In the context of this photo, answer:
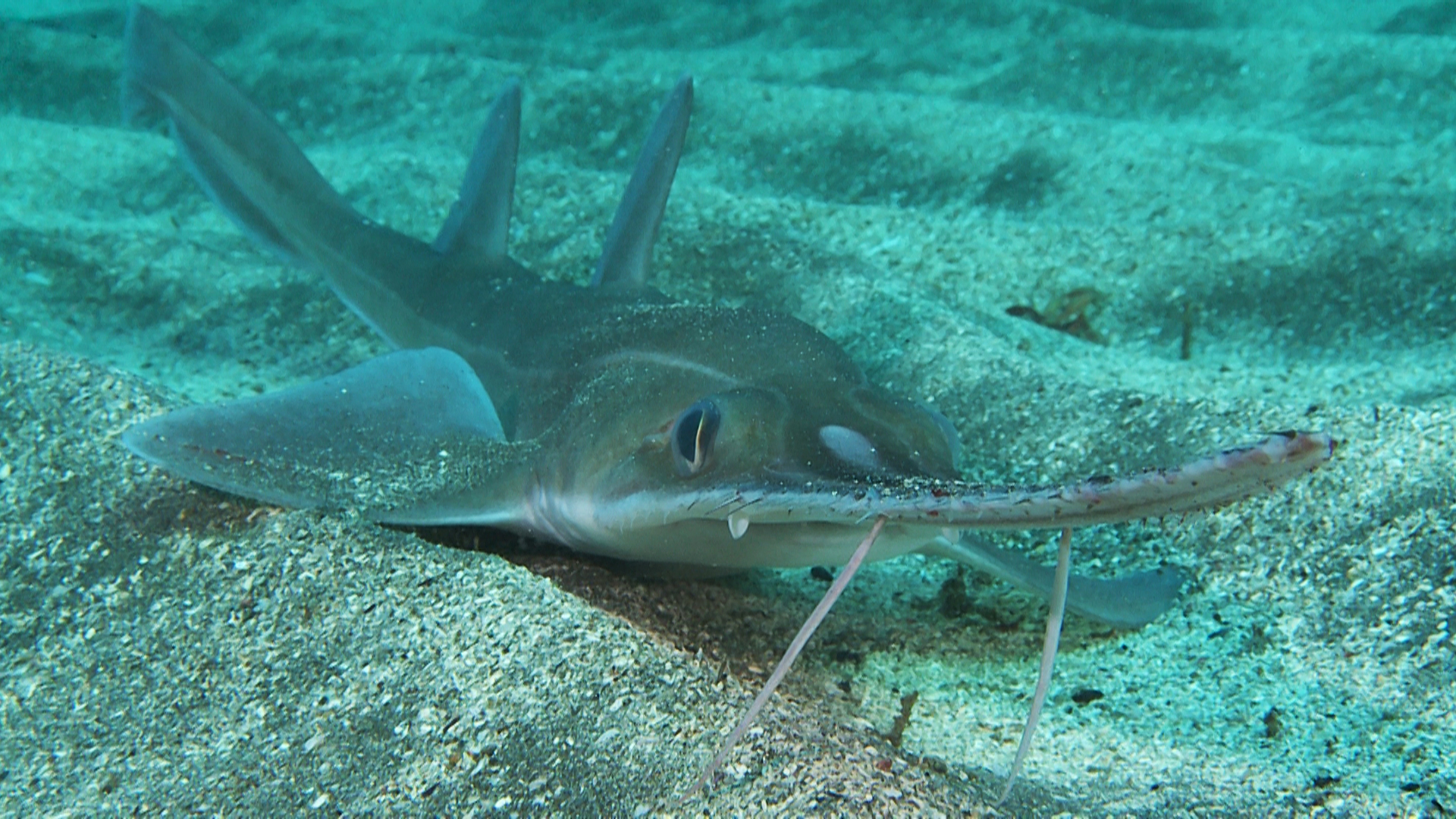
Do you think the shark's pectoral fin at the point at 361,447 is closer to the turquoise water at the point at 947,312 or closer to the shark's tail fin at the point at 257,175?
the turquoise water at the point at 947,312

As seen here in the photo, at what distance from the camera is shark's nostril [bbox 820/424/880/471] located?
1.69 meters

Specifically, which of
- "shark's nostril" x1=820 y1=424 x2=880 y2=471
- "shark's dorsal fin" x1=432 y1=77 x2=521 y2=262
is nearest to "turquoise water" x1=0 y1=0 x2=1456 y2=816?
"shark's nostril" x1=820 y1=424 x2=880 y2=471

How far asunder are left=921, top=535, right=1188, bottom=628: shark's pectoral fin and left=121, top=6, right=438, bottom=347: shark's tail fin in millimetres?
2748

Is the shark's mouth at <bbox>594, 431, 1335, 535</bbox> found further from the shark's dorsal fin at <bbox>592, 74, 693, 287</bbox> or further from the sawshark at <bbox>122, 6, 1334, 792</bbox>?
the shark's dorsal fin at <bbox>592, 74, 693, 287</bbox>

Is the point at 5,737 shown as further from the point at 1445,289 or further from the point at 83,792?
the point at 1445,289

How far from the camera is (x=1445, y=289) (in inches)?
157

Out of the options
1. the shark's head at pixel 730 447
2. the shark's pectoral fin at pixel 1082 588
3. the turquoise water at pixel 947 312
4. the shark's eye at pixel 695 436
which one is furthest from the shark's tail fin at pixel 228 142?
the shark's pectoral fin at pixel 1082 588

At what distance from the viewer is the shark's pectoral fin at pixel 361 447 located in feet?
7.23

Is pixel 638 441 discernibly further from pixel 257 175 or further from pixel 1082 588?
pixel 257 175

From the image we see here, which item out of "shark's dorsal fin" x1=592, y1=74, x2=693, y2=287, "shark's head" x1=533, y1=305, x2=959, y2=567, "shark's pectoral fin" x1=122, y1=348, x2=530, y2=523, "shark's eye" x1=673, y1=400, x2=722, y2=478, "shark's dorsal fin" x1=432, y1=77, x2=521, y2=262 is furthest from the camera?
"shark's dorsal fin" x1=432, y1=77, x2=521, y2=262

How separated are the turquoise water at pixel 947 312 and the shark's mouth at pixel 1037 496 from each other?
0.47 m

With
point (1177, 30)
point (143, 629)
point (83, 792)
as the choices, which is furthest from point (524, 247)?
point (1177, 30)

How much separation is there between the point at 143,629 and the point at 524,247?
10.2 feet

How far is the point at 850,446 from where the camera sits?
175 centimetres
